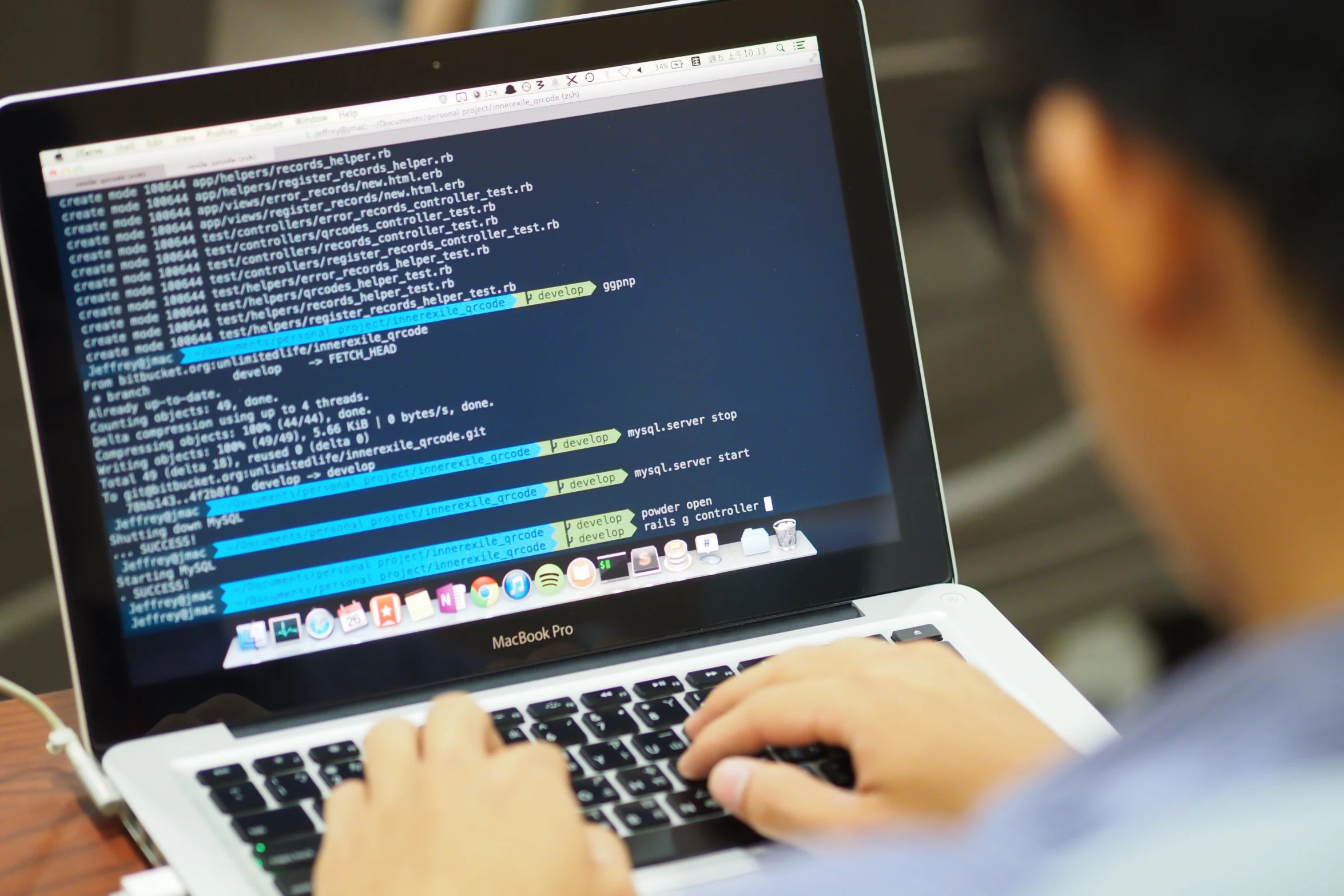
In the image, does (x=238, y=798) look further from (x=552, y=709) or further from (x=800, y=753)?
(x=800, y=753)

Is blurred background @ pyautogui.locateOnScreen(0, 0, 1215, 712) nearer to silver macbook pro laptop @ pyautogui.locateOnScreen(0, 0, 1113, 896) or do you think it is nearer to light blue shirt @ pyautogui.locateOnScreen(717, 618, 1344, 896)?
silver macbook pro laptop @ pyautogui.locateOnScreen(0, 0, 1113, 896)

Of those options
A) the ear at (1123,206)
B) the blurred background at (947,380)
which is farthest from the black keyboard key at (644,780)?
the blurred background at (947,380)

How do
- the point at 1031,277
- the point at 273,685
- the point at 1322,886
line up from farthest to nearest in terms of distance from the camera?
the point at 273,685
the point at 1031,277
the point at 1322,886

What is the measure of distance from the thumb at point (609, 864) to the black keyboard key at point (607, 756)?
0.34ft

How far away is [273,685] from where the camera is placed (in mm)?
686

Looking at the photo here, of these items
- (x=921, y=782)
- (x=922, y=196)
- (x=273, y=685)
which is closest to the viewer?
(x=921, y=782)

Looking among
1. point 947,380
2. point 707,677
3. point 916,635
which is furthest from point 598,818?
point 947,380

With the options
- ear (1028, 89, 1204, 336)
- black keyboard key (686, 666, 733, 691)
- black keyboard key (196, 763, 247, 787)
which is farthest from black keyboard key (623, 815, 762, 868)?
ear (1028, 89, 1204, 336)

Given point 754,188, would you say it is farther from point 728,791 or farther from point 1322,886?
point 1322,886

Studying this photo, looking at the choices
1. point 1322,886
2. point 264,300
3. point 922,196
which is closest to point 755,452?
point 264,300

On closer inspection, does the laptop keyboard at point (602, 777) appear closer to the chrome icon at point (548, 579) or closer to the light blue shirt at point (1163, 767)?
the chrome icon at point (548, 579)

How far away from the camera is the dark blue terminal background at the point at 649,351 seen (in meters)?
0.70

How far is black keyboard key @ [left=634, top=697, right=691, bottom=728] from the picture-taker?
2.21 ft

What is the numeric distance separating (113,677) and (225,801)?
111 mm
